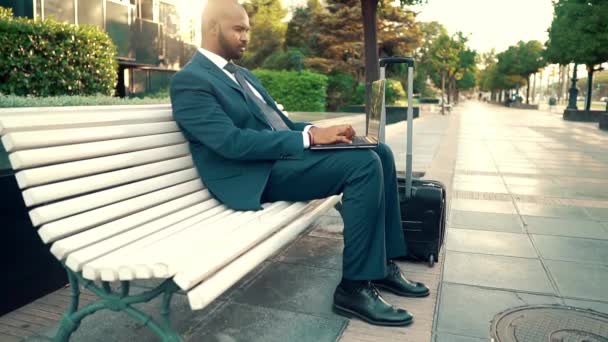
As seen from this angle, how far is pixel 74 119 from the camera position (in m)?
2.33

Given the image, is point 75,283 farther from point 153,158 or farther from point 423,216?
point 423,216

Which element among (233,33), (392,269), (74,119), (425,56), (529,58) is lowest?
(392,269)

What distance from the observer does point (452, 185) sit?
711cm

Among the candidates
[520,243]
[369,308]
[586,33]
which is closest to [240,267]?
[369,308]

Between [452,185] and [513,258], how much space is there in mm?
3198

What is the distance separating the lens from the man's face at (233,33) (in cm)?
298

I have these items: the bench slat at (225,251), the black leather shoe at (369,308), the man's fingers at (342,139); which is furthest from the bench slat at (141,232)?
the black leather shoe at (369,308)

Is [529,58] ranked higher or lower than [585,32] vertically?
higher

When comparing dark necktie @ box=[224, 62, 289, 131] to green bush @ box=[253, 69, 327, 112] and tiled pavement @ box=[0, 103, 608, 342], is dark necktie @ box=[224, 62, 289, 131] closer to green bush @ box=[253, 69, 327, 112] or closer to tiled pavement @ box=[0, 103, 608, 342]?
tiled pavement @ box=[0, 103, 608, 342]

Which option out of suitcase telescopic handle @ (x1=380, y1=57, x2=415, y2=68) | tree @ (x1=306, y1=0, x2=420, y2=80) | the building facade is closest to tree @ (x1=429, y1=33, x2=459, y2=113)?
tree @ (x1=306, y1=0, x2=420, y2=80)

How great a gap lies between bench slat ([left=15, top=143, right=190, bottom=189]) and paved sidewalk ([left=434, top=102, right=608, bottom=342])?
169 cm

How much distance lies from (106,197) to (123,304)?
464 mm

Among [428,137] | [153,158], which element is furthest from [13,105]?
[428,137]

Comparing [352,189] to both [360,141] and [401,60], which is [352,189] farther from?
[401,60]
